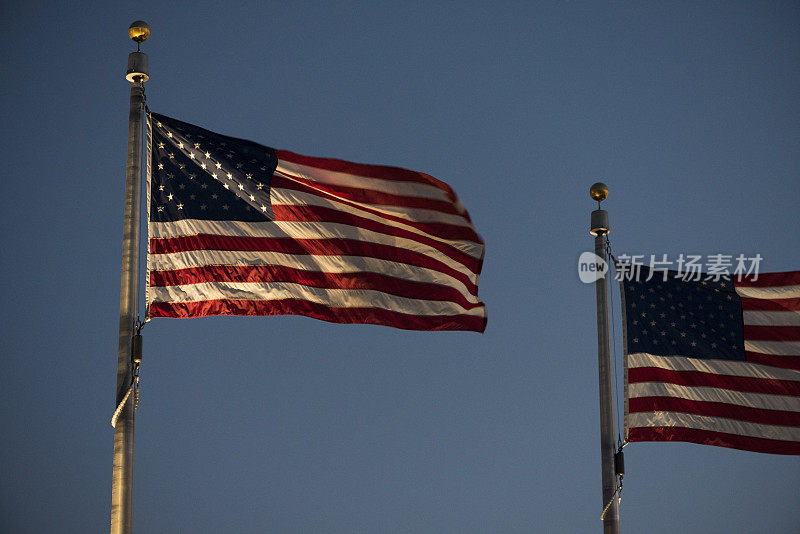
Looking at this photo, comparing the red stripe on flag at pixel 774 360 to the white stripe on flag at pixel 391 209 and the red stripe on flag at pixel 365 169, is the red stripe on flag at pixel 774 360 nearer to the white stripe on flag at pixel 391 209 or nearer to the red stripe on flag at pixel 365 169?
the white stripe on flag at pixel 391 209

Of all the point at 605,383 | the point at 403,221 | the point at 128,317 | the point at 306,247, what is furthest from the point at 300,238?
the point at 605,383

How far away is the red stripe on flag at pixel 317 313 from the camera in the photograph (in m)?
13.2

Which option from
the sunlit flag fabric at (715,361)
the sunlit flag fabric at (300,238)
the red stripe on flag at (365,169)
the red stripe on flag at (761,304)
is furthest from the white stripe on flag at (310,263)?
the red stripe on flag at (761,304)

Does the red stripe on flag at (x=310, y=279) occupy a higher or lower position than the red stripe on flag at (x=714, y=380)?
higher

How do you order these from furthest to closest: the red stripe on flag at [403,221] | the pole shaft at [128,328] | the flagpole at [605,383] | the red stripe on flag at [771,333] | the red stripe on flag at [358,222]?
the red stripe on flag at [771,333]
the flagpole at [605,383]
the red stripe on flag at [403,221]
the red stripe on flag at [358,222]
the pole shaft at [128,328]

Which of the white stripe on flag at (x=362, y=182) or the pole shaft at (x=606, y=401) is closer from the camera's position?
the white stripe on flag at (x=362, y=182)

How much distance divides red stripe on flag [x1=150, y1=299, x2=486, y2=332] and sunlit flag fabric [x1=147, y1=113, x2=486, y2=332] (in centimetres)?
1

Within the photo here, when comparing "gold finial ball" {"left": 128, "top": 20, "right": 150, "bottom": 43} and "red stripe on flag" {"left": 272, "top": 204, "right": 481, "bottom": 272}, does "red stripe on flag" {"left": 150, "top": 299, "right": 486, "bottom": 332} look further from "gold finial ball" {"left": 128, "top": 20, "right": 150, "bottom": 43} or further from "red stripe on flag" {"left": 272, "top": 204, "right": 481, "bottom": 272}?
"gold finial ball" {"left": 128, "top": 20, "right": 150, "bottom": 43}

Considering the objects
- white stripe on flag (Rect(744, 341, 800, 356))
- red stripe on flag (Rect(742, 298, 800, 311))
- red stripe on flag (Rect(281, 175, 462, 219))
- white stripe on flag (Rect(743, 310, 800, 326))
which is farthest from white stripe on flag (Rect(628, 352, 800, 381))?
red stripe on flag (Rect(281, 175, 462, 219))

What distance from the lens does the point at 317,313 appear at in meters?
14.1

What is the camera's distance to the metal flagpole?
12164 millimetres

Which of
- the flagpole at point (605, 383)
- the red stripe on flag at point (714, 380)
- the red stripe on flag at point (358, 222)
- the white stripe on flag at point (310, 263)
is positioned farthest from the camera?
the red stripe on flag at point (714, 380)

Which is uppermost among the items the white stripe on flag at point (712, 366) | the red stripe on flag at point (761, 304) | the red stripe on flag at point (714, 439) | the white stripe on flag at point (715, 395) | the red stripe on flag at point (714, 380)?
the red stripe on flag at point (761, 304)

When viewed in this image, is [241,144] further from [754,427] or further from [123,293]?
[754,427]
